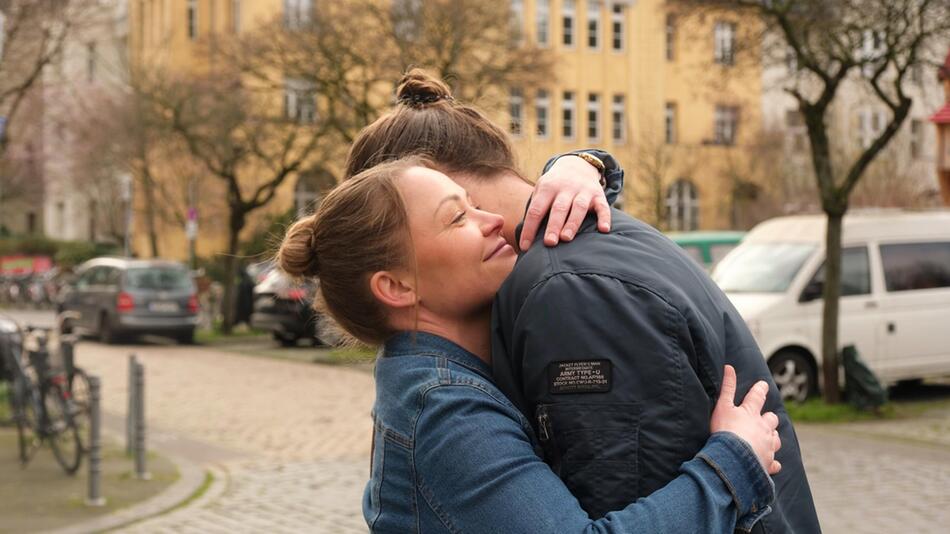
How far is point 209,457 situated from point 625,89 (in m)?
44.3

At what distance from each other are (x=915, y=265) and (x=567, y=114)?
129ft

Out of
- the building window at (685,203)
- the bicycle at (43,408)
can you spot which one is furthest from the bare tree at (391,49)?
the building window at (685,203)

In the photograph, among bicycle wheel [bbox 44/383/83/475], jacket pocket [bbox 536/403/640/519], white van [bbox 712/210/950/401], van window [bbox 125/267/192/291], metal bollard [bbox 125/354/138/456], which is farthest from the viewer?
van window [bbox 125/267/192/291]

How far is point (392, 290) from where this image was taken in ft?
6.86

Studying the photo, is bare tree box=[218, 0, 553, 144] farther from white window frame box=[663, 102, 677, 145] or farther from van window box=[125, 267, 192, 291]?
white window frame box=[663, 102, 677, 145]

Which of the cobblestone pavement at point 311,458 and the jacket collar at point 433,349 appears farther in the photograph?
the cobblestone pavement at point 311,458

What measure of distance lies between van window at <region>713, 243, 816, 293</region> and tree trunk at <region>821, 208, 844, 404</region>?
94cm

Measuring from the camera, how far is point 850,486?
29.4ft

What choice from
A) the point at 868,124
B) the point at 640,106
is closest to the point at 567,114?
the point at 640,106

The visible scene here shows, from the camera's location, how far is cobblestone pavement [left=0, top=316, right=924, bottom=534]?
8.08 meters

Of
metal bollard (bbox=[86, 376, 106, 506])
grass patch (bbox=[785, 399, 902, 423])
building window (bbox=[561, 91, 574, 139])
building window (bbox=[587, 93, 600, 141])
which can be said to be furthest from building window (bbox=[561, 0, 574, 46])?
metal bollard (bbox=[86, 376, 106, 506])

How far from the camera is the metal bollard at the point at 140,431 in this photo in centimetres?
953

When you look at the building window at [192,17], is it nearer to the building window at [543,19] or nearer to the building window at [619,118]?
the building window at [543,19]

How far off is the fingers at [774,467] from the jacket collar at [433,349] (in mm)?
447
